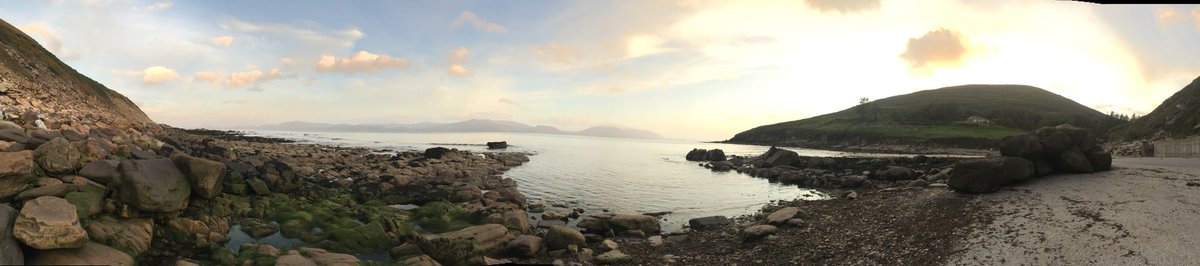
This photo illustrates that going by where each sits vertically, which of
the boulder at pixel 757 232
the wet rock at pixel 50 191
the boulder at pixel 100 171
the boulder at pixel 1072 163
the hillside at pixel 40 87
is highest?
the hillside at pixel 40 87

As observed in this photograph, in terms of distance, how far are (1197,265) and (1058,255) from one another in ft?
7.36

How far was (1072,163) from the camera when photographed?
76.4ft

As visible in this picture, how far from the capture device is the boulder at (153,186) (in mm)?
14969

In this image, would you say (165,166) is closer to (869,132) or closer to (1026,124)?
(869,132)

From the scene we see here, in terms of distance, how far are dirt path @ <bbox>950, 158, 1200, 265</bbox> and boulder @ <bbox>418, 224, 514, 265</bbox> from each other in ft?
46.3

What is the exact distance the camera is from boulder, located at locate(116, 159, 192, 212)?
49.1ft

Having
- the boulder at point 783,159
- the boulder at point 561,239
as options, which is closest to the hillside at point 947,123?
the boulder at point 783,159

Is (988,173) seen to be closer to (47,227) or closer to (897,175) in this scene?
(897,175)

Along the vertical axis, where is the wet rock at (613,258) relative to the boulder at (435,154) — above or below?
below

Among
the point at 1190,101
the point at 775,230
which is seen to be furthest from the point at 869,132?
the point at 775,230

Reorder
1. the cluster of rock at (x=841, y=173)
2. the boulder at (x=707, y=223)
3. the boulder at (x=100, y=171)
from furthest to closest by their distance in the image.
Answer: the cluster of rock at (x=841, y=173) < the boulder at (x=707, y=223) < the boulder at (x=100, y=171)

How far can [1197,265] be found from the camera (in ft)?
34.9

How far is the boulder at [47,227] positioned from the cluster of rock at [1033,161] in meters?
29.7

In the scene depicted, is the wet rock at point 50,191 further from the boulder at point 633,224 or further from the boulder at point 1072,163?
the boulder at point 1072,163
